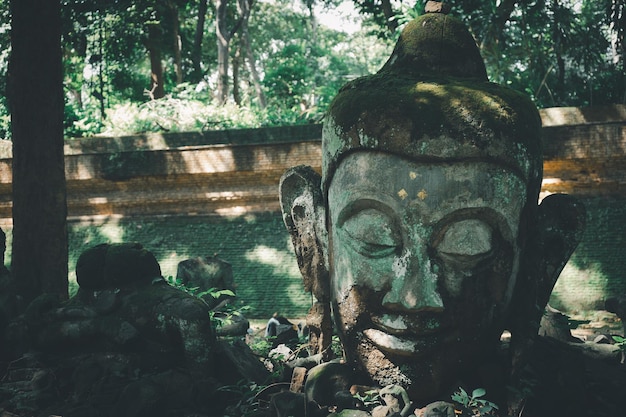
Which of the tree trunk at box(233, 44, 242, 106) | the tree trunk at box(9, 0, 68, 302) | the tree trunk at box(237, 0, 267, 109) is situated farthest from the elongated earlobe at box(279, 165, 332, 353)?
the tree trunk at box(233, 44, 242, 106)

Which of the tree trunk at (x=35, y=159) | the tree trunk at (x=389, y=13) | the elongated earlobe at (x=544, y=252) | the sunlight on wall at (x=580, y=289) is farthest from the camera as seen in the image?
the tree trunk at (x=389, y=13)

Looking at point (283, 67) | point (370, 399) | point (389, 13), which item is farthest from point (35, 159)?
point (283, 67)

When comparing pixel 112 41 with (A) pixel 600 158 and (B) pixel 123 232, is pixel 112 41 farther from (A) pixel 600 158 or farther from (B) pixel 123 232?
(A) pixel 600 158

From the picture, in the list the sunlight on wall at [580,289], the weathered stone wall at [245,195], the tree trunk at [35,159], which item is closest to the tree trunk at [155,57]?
the weathered stone wall at [245,195]

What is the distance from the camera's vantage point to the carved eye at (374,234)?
3.35 m

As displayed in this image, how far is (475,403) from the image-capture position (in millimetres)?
3250

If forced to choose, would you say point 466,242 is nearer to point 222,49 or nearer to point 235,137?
point 235,137

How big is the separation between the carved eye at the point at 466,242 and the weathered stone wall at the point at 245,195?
9.07 feet

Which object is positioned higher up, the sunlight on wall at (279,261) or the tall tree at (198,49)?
the tall tree at (198,49)

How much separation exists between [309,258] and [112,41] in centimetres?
800

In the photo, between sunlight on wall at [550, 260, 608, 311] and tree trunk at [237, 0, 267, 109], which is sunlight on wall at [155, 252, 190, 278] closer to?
sunlight on wall at [550, 260, 608, 311]

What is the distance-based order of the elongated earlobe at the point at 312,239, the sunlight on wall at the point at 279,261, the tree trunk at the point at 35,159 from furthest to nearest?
1. the sunlight on wall at the point at 279,261
2. the tree trunk at the point at 35,159
3. the elongated earlobe at the point at 312,239

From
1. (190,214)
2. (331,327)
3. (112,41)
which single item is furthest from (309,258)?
(112,41)

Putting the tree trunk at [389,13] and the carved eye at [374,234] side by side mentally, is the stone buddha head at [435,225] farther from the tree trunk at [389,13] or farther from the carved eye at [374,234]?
the tree trunk at [389,13]
